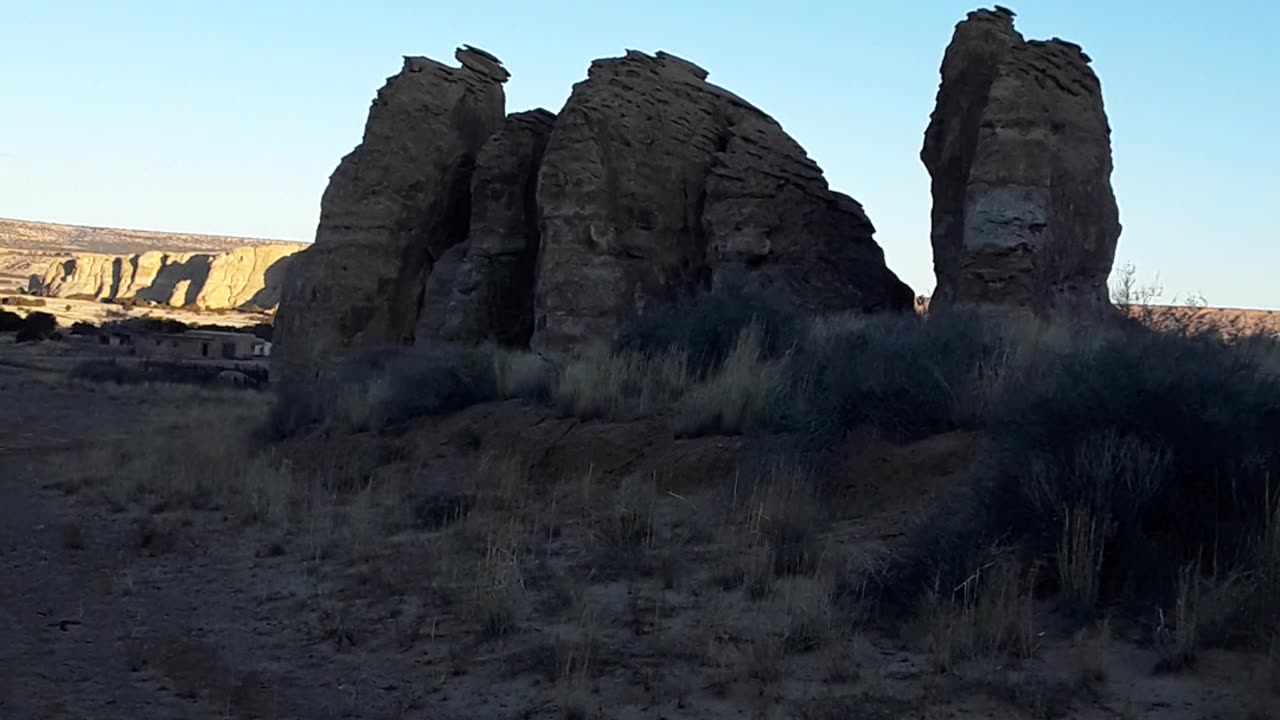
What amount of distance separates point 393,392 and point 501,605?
842 centimetres

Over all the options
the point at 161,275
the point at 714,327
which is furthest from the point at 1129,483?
the point at 161,275

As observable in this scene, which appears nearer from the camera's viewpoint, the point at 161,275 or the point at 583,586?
the point at 583,586

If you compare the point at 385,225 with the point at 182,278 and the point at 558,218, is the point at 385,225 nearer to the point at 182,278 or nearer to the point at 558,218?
the point at 558,218

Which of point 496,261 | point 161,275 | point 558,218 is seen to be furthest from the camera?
point 161,275

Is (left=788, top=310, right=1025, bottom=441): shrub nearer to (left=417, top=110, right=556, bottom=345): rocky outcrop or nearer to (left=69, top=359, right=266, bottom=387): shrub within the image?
(left=417, top=110, right=556, bottom=345): rocky outcrop

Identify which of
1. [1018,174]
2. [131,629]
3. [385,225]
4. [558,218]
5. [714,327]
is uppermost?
[1018,174]

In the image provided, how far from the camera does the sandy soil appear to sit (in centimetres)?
645

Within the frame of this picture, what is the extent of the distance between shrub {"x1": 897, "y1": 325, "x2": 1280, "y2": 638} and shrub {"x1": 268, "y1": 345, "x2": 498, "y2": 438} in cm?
839

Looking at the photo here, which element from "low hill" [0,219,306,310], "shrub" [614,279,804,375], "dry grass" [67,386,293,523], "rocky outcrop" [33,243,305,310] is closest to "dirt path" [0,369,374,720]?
"dry grass" [67,386,293,523]

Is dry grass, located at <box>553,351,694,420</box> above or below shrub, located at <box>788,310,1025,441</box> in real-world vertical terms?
below

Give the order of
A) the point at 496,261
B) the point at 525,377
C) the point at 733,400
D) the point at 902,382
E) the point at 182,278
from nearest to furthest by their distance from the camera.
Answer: the point at 902,382 → the point at 733,400 → the point at 525,377 → the point at 496,261 → the point at 182,278

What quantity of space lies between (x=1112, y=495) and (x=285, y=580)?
5624 mm

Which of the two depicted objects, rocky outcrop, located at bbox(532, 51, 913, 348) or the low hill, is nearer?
rocky outcrop, located at bbox(532, 51, 913, 348)

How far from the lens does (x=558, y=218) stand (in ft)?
63.3
